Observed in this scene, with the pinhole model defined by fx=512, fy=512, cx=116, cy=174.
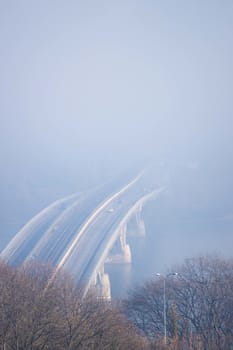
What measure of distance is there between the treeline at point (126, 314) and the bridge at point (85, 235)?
2.12m

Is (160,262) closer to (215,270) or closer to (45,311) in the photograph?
(215,270)

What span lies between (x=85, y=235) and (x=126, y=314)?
562 centimetres

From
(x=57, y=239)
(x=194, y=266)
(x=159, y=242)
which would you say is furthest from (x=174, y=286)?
(x=159, y=242)

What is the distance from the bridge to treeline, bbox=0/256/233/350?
2120 mm

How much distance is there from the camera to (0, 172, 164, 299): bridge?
948cm

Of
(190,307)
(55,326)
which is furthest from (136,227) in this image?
(55,326)

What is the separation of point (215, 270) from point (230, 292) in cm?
87

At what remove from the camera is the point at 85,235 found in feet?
35.4

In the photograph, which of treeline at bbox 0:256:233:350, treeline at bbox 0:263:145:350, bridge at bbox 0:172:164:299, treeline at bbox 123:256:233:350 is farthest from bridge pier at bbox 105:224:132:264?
treeline at bbox 0:263:145:350

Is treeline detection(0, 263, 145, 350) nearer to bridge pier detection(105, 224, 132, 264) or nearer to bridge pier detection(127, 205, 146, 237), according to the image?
bridge pier detection(105, 224, 132, 264)

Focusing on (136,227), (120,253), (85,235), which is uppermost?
(136,227)

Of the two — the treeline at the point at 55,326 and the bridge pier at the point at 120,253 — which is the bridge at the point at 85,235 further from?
the treeline at the point at 55,326

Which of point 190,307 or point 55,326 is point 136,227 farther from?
point 55,326

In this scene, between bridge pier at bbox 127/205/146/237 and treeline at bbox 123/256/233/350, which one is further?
bridge pier at bbox 127/205/146/237
